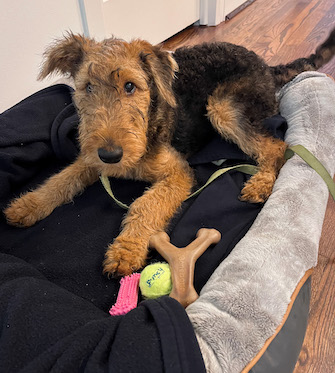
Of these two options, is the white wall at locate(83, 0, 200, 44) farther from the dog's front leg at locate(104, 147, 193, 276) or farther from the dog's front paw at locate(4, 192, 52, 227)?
the dog's front paw at locate(4, 192, 52, 227)

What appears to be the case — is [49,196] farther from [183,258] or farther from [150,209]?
[183,258]

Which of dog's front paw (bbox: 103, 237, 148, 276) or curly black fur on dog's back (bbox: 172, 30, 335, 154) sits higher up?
curly black fur on dog's back (bbox: 172, 30, 335, 154)

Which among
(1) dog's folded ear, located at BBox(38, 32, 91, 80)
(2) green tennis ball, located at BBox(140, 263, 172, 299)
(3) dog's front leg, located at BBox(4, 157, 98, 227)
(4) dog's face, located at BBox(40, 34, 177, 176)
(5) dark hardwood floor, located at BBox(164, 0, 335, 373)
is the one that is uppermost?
(1) dog's folded ear, located at BBox(38, 32, 91, 80)

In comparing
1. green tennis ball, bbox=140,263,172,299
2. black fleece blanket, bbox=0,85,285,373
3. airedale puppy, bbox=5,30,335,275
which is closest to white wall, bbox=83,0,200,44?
black fleece blanket, bbox=0,85,285,373

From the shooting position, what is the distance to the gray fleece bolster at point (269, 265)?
39.8 inches

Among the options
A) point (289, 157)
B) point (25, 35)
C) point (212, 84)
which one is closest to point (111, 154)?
point (212, 84)

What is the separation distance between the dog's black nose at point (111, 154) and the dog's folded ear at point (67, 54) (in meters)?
0.55

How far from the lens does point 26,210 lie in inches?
65.7

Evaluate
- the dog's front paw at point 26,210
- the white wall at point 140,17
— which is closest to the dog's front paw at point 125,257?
the dog's front paw at point 26,210

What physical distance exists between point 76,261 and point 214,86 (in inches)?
46.3

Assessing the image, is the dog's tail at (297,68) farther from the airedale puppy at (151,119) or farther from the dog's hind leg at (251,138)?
the dog's hind leg at (251,138)

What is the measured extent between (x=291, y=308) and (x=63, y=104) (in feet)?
5.73

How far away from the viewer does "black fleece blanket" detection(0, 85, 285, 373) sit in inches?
36.7

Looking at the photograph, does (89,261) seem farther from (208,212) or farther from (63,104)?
(63,104)
